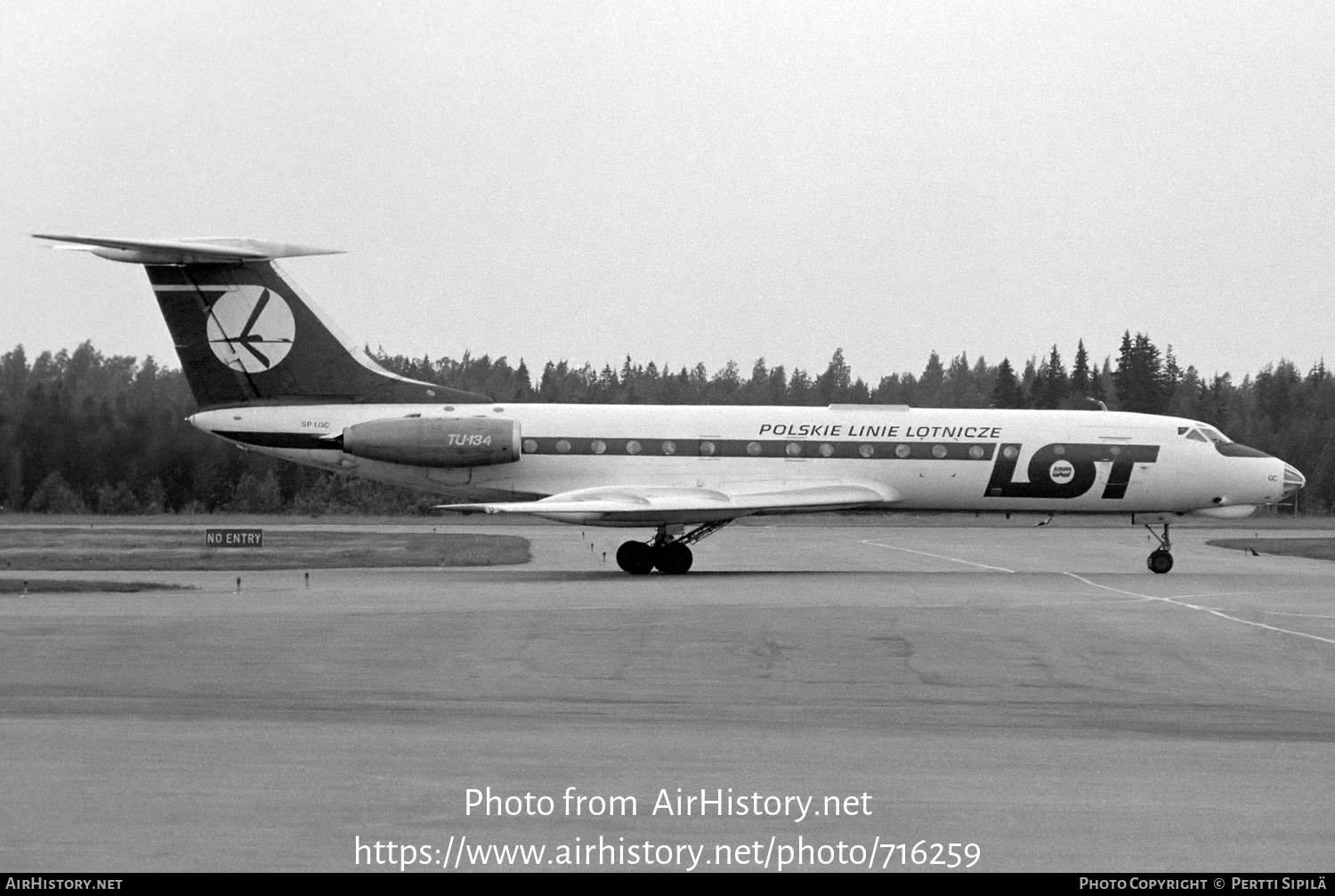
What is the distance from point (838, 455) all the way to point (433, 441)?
7.40m

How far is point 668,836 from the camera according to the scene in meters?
7.05

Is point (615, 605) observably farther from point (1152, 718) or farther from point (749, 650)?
point (1152, 718)

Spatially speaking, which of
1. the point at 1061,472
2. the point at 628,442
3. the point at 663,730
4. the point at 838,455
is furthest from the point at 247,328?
the point at 663,730

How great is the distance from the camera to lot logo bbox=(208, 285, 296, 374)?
26031 millimetres

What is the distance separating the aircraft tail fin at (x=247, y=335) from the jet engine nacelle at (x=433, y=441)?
1.17 meters

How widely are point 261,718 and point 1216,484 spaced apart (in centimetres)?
2210

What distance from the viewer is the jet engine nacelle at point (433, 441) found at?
25562 millimetres

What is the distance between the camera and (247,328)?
26031 mm

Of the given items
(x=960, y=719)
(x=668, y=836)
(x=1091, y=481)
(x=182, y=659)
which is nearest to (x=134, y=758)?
(x=668, y=836)

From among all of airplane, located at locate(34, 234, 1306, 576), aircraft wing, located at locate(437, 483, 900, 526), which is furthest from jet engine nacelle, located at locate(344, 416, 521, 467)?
aircraft wing, located at locate(437, 483, 900, 526)

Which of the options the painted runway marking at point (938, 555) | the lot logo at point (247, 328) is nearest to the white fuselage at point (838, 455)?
the lot logo at point (247, 328)

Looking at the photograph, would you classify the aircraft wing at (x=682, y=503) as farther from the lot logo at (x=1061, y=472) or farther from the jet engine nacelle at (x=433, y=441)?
the lot logo at (x=1061, y=472)

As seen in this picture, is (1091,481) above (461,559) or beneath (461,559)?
above

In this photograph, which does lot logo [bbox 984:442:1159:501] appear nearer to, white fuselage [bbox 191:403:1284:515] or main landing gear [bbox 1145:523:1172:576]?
white fuselage [bbox 191:403:1284:515]
